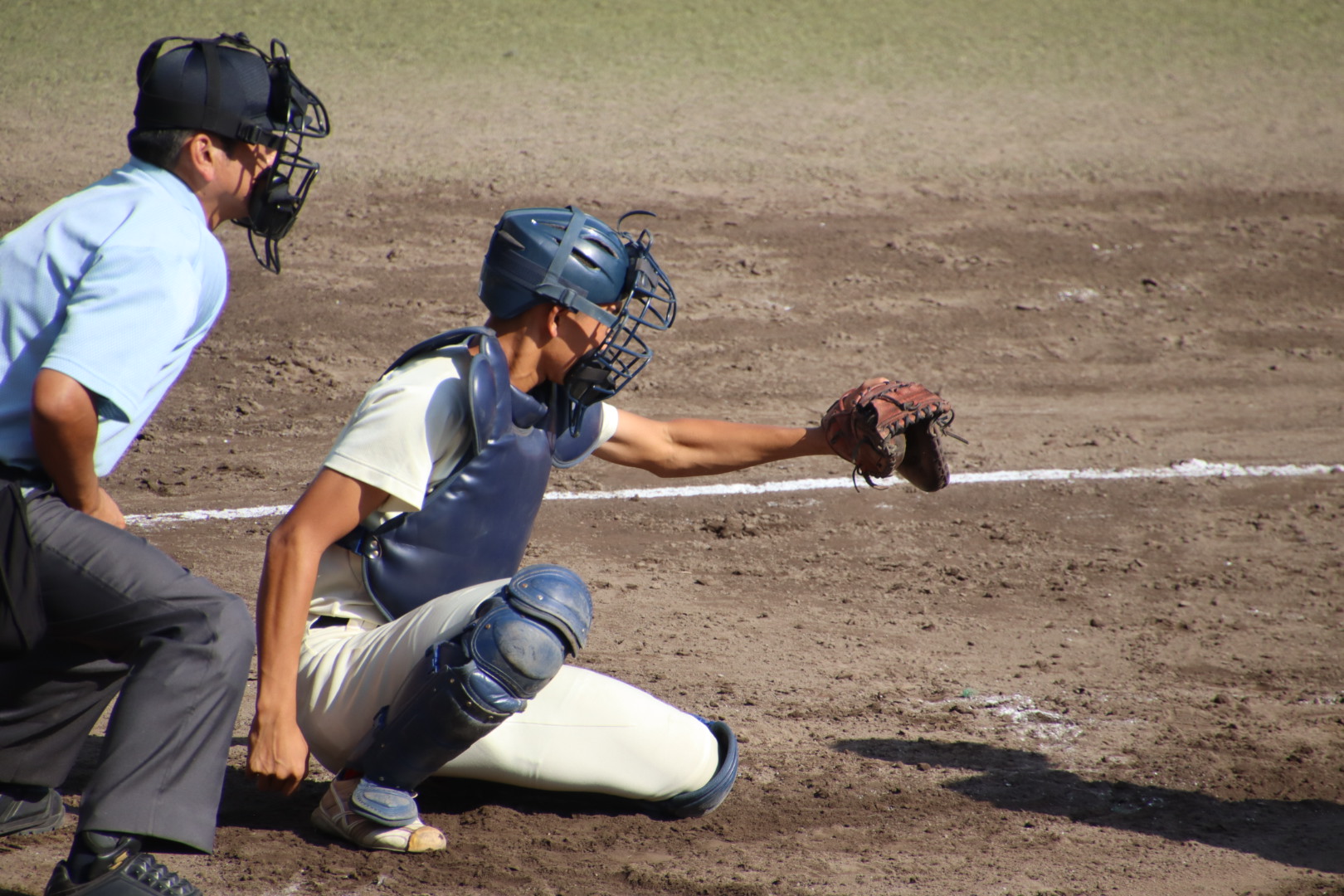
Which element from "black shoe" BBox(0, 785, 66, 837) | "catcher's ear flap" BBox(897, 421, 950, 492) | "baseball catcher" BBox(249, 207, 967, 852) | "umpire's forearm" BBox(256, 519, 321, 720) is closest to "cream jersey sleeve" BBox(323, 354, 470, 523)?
"baseball catcher" BBox(249, 207, 967, 852)

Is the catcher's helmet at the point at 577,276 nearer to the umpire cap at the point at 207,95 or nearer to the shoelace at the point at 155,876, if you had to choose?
the umpire cap at the point at 207,95

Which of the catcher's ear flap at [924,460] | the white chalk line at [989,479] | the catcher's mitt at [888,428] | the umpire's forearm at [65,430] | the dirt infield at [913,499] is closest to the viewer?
the umpire's forearm at [65,430]

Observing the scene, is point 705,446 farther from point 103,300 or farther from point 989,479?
point 989,479

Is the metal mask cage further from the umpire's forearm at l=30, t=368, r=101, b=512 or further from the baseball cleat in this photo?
the baseball cleat

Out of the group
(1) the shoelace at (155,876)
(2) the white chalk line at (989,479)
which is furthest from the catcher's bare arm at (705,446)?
(2) the white chalk line at (989,479)

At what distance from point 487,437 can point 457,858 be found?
96cm

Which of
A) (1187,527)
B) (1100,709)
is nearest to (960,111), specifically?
(1187,527)

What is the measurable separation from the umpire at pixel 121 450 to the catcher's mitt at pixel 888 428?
1.67 metres

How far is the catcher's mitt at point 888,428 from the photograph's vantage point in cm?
339

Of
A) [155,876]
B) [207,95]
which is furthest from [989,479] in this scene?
[155,876]

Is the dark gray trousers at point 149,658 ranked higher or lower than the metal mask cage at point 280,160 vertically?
lower

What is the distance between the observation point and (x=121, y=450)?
8.57ft

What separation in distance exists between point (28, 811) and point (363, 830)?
80 centimetres

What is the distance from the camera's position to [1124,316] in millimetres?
8070
